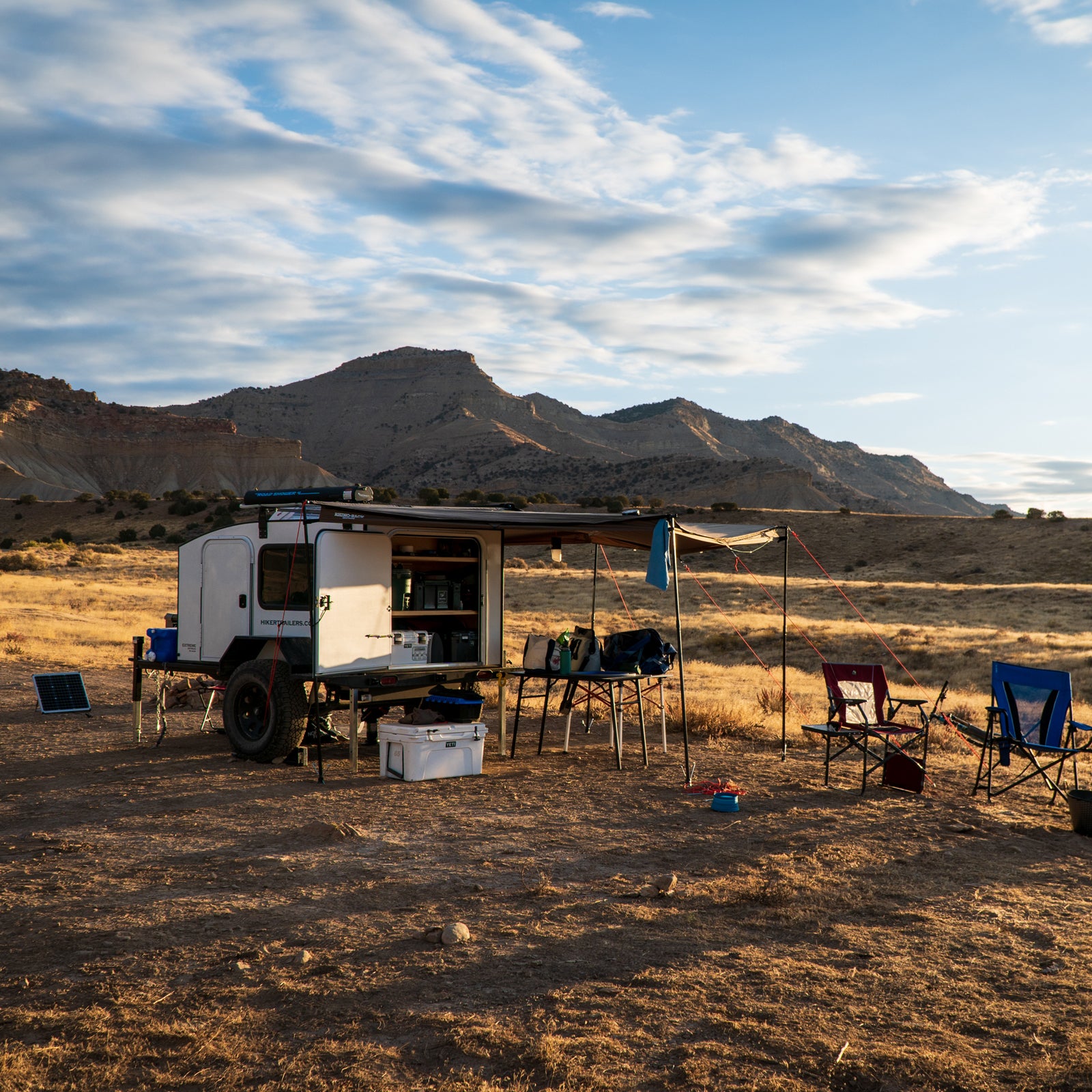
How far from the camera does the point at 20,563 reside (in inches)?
1508

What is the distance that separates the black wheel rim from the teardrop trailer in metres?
0.01

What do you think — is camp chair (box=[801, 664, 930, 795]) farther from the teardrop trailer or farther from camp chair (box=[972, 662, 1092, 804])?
the teardrop trailer

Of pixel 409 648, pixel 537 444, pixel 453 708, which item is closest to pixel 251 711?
pixel 409 648

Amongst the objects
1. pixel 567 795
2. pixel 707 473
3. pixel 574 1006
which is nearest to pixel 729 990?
pixel 574 1006

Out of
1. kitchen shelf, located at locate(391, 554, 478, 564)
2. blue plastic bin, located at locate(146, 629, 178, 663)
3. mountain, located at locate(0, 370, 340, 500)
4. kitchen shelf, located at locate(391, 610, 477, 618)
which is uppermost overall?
mountain, located at locate(0, 370, 340, 500)

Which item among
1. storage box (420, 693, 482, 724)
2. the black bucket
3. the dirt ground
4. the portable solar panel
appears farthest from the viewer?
the portable solar panel

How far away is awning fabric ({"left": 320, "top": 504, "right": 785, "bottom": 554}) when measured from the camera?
29.0 feet

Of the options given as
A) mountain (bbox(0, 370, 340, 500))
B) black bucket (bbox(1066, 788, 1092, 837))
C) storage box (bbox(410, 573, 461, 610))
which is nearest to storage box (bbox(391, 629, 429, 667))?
storage box (bbox(410, 573, 461, 610))

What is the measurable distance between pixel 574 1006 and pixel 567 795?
415 centimetres

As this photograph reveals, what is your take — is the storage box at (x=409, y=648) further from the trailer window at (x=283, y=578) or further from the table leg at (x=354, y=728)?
the trailer window at (x=283, y=578)

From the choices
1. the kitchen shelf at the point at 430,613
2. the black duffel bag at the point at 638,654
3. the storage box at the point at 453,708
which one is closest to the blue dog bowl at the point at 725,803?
the black duffel bag at the point at 638,654

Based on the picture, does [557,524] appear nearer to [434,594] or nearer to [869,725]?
[434,594]

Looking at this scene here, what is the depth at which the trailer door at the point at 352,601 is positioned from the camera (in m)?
9.05

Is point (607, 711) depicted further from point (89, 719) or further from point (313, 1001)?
point (313, 1001)
